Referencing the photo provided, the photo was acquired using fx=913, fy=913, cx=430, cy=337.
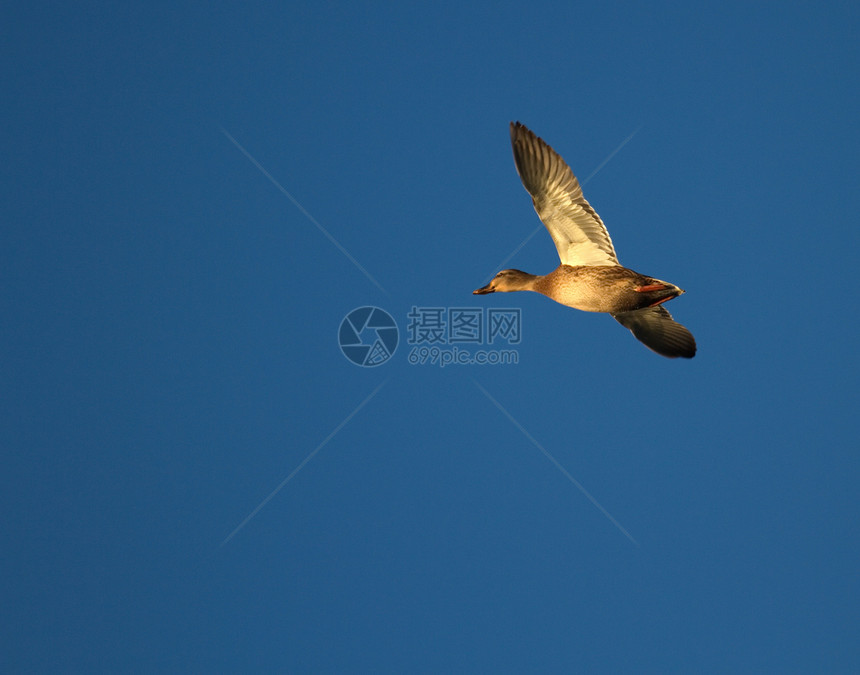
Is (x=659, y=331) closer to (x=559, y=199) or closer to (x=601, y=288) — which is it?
(x=601, y=288)

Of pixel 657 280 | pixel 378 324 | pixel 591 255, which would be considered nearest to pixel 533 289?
pixel 591 255

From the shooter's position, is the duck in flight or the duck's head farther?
the duck's head

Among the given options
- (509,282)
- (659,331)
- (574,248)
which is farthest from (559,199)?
(659,331)

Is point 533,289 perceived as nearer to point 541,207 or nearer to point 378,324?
point 541,207

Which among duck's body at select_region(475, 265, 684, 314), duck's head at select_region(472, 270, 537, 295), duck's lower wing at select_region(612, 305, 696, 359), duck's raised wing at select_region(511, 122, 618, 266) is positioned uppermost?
duck's lower wing at select_region(612, 305, 696, 359)

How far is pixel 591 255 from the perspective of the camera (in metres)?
11.4

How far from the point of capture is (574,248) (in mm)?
11523

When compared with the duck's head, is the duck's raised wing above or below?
above

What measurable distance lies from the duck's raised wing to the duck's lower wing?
138cm

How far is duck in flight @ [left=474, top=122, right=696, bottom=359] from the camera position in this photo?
11.1 m

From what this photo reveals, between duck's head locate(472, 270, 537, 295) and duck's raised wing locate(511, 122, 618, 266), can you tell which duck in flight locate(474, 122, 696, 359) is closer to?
duck's raised wing locate(511, 122, 618, 266)

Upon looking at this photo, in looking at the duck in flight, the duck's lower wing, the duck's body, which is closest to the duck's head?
the duck's body

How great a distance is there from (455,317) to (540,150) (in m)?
3.55

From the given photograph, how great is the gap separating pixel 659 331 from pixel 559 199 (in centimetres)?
264
